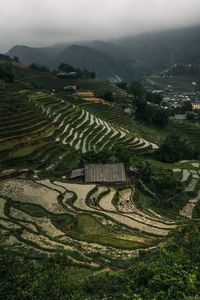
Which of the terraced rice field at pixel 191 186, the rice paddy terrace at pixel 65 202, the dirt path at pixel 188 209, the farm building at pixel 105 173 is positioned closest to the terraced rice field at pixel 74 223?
the rice paddy terrace at pixel 65 202

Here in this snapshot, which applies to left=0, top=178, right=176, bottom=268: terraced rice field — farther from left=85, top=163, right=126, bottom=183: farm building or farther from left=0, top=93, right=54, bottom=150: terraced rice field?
left=0, top=93, right=54, bottom=150: terraced rice field

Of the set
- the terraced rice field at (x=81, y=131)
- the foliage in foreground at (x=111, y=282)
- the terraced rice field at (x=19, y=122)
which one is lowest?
the terraced rice field at (x=81, y=131)

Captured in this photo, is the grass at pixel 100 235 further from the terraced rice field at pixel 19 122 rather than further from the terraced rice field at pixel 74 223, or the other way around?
the terraced rice field at pixel 19 122

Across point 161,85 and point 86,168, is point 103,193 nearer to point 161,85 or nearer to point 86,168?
point 86,168

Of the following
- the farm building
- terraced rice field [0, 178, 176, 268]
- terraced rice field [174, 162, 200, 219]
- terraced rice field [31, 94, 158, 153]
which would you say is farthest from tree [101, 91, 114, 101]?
terraced rice field [0, 178, 176, 268]

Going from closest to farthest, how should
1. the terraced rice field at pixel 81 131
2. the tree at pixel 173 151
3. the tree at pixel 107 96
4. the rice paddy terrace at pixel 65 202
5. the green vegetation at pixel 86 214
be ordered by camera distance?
the green vegetation at pixel 86 214
the rice paddy terrace at pixel 65 202
the terraced rice field at pixel 81 131
the tree at pixel 173 151
the tree at pixel 107 96

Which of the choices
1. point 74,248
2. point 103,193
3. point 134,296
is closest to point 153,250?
point 74,248
